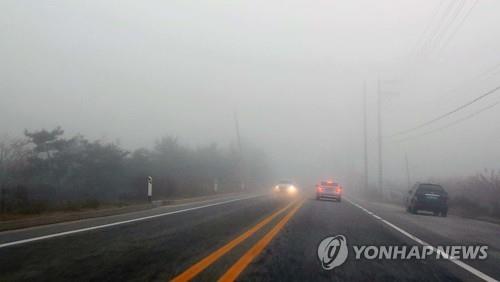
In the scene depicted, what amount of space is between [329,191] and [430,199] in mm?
10957

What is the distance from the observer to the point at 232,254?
31.4 feet

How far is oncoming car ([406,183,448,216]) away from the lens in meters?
30.3

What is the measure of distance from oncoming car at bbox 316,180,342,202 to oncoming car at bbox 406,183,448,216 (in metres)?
8.92

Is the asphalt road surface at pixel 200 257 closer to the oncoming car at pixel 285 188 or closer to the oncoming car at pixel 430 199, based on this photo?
the oncoming car at pixel 430 199

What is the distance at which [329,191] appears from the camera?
4059 cm

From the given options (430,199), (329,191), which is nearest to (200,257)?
(430,199)

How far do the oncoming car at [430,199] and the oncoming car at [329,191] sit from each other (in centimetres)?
892

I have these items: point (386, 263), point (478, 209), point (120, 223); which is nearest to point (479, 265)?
point (386, 263)

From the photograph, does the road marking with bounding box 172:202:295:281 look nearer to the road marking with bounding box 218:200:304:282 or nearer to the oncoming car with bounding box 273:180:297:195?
the road marking with bounding box 218:200:304:282

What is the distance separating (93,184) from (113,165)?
4.41 metres

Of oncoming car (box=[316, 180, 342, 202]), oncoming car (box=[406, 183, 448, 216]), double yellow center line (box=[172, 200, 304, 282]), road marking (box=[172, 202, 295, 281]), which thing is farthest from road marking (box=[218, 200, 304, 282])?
oncoming car (box=[316, 180, 342, 202])

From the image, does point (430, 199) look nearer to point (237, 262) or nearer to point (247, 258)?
point (247, 258)

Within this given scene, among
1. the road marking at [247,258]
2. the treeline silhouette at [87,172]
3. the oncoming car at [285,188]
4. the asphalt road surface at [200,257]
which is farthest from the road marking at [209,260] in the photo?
the oncoming car at [285,188]

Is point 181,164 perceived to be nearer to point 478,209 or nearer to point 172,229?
point 478,209
